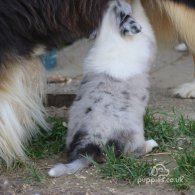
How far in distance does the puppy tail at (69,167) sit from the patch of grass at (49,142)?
0.84ft

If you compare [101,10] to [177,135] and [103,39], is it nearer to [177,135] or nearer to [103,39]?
[103,39]

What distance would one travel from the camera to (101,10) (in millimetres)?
2492

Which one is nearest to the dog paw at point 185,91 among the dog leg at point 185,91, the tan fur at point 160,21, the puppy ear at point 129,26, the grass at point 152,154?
the dog leg at point 185,91

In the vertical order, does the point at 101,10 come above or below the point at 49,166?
above

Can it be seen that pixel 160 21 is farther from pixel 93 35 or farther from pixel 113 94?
pixel 113 94

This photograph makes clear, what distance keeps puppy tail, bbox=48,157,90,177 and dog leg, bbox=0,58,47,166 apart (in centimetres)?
21

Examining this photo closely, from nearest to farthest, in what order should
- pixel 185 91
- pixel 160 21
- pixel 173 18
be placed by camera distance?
pixel 173 18
pixel 160 21
pixel 185 91

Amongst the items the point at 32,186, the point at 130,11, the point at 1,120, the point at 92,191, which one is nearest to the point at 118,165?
the point at 92,191

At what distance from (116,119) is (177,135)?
1.66 feet

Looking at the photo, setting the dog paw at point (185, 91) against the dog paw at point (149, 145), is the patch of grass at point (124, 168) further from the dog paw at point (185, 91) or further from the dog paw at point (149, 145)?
the dog paw at point (185, 91)

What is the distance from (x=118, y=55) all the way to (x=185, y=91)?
1.14m

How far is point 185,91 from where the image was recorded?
11.7ft

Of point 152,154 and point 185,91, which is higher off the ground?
point 185,91

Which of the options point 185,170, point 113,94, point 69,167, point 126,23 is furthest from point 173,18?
point 69,167
